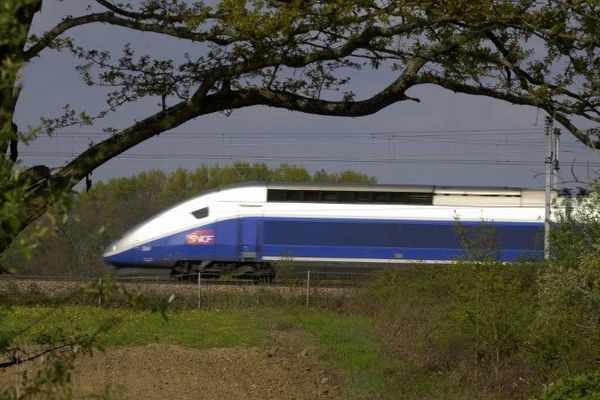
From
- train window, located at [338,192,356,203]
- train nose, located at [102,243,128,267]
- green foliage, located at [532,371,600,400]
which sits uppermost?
train window, located at [338,192,356,203]

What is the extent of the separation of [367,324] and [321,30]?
1388cm

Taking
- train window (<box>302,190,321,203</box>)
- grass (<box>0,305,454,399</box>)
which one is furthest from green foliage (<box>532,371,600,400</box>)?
train window (<box>302,190,321,203</box>)

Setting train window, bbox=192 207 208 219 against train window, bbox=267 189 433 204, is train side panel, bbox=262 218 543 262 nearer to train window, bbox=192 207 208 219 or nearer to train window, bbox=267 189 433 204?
train window, bbox=267 189 433 204

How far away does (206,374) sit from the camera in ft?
60.1

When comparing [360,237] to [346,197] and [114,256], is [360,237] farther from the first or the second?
[114,256]

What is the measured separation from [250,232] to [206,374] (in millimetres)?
16624

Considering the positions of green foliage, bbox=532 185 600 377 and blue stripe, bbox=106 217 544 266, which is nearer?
green foliage, bbox=532 185 600 377

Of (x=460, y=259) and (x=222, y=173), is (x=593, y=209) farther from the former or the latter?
(x=222, y=173)

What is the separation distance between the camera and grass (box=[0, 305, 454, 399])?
55.1 feet

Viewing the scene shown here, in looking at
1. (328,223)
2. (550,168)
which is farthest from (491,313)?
(328,223)

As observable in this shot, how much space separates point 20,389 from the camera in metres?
4.79

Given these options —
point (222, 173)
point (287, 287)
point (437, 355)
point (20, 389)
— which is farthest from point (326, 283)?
point (222, 173)

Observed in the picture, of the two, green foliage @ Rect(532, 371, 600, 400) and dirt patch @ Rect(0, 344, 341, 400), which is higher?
green foliage @ Rect(532, 371, 600, 400)

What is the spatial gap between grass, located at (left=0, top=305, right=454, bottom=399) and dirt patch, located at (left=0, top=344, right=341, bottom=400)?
0.41m
